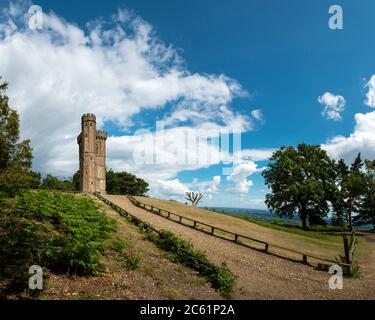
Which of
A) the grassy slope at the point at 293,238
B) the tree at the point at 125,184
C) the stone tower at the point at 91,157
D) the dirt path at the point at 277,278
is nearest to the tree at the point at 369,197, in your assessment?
the grassy slope at the point at 293,238

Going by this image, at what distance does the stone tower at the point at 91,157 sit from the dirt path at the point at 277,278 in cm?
5941

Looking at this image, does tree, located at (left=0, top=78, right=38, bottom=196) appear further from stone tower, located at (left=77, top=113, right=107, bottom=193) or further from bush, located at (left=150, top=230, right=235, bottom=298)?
stone tower, located at (left=77, top=113, right=107, bottom=193)

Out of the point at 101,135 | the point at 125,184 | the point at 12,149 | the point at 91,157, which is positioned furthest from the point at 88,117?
the point at 12,149

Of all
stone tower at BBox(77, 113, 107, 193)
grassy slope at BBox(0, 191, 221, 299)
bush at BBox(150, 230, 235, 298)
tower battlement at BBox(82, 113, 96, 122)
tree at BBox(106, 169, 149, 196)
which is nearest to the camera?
grassy slope at BBox(0, 191, 221, 299)

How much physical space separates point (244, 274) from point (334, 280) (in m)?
4.31

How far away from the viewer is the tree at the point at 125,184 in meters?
89.3

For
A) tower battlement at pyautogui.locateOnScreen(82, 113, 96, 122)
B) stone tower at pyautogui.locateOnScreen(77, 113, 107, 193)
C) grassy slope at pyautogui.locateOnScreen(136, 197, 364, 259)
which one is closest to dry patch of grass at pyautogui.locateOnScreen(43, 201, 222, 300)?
grassy slope at pyautogui.locateOnScreen(136, 197, 364, 259)

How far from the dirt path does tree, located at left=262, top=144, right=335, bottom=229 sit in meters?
26.2

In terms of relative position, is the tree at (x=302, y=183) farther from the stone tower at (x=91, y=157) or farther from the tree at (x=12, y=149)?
the stone tower at (x=91, y=157)

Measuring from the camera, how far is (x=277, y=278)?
13.2m

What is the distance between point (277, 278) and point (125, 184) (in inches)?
3255

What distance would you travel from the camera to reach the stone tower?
7294cm
